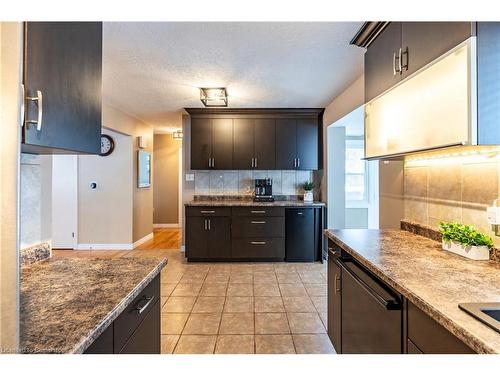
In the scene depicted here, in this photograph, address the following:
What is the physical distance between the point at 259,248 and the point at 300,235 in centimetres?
65

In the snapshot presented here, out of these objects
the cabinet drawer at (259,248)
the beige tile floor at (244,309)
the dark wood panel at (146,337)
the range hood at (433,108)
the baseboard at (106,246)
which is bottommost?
the beige tile floor at (244,309)

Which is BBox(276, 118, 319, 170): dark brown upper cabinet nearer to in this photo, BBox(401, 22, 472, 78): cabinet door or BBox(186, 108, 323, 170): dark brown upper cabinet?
BBox(186, 108, 323, 170): dark brown upper cabinet

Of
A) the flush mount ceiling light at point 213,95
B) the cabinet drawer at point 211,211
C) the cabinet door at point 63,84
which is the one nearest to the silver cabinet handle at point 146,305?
the cabinet door at point 63,84

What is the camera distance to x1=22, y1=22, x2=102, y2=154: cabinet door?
860 millimetres

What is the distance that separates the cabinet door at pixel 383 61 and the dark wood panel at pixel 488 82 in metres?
0.54

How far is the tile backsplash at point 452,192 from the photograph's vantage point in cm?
147

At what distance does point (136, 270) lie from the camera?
1271 mm

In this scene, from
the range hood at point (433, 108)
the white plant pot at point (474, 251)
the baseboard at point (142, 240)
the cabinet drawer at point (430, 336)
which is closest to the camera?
the cabinet drawer at point (430, 336)

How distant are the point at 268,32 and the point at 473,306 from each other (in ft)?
6.87

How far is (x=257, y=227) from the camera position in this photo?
445 cm

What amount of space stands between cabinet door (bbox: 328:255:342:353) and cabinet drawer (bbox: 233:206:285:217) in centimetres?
226

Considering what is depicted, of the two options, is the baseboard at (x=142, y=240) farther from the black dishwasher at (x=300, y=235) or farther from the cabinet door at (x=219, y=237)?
the black dishwasher at (x=300, y=235)
